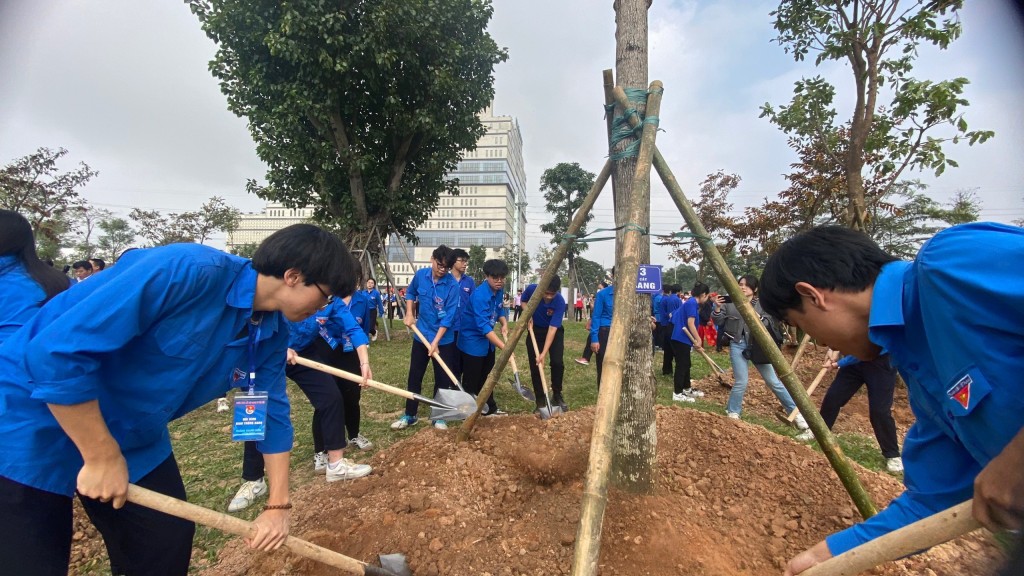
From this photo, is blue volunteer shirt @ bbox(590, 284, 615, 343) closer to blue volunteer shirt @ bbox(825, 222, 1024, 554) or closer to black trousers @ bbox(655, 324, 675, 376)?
black trousers @ bbox(655, 324, 675, 376)

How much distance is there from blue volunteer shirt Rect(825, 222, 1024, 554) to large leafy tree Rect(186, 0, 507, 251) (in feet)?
34.0

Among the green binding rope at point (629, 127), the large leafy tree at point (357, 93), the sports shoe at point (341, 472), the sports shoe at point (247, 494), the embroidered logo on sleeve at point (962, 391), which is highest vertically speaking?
the large leafy tree at point (357, 93)

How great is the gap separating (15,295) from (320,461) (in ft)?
8.34

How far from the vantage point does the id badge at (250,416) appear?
73.2 inches

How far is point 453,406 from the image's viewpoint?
429cm

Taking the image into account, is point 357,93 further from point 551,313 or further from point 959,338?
point 959,338

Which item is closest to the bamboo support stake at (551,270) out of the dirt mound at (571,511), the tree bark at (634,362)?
the tree bark at (634,362)

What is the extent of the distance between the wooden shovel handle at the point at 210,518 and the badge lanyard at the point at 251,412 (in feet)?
0.98

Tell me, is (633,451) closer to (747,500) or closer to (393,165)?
(747,500)

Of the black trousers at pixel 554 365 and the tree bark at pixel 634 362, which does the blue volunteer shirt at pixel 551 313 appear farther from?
the tree bark at pixel 634 362

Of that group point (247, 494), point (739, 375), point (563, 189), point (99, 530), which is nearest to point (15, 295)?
point (99, 530)

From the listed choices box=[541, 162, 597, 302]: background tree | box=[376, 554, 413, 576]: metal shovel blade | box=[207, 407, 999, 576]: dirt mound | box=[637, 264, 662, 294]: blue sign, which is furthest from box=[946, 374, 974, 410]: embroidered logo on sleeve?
box=[541, 162, 597, 302]: background tree

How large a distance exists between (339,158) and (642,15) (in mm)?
10232

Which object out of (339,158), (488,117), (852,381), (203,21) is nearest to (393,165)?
(339,158)
